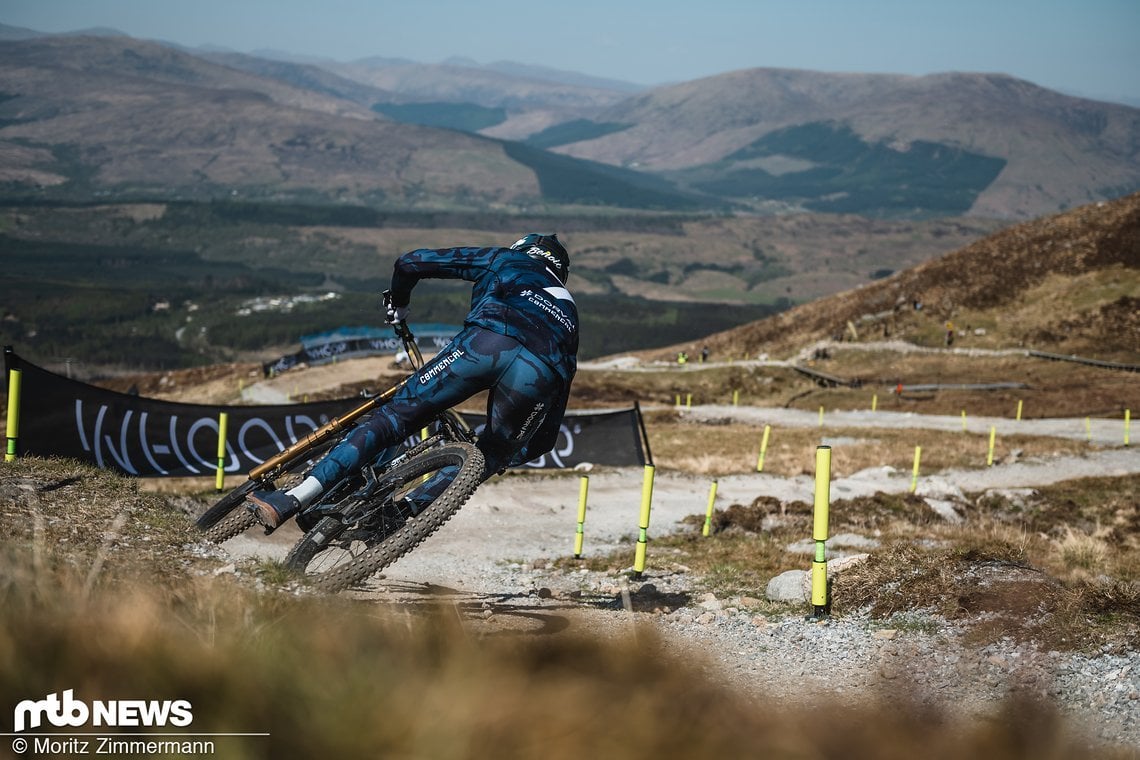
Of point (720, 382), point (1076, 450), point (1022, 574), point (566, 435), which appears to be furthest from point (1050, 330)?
point (1022, 574)

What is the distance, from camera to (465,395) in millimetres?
8078

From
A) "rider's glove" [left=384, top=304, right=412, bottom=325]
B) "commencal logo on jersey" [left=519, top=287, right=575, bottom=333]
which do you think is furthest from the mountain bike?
"commencal logo on jersey" [left=519, top=287, right=575, bottom=333]

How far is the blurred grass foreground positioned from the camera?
3.51 m

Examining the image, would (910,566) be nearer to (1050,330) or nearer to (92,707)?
(92,707)

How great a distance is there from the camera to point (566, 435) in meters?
24.7

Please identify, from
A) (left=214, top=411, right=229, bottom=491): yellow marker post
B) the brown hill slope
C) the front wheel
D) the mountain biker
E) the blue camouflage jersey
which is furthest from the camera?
the brown hill slope

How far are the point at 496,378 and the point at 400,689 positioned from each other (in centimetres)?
442

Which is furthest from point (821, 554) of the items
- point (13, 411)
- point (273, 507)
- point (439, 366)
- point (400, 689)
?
point (13, 411)

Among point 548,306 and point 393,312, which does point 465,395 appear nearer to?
point 548,306

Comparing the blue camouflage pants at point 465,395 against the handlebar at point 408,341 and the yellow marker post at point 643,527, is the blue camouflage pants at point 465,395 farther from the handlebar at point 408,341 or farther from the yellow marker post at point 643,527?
the yellow marker post at point 643,527

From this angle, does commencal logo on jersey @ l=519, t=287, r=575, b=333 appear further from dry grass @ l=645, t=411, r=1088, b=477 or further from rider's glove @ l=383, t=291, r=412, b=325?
dry grass @ l=645, t=411, r=1088, b=477

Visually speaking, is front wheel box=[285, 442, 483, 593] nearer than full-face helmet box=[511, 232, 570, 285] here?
Yes

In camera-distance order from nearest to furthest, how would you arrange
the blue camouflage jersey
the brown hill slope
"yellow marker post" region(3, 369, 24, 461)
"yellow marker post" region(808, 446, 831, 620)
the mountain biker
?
the mountain biker
the blue camouflage jersey
"yellow marker post" region(808, 446, 831, 620)
"yellow marker post" region(3, 369, 24, 461)
the brown hill slope

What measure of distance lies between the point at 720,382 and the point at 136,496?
197ft
